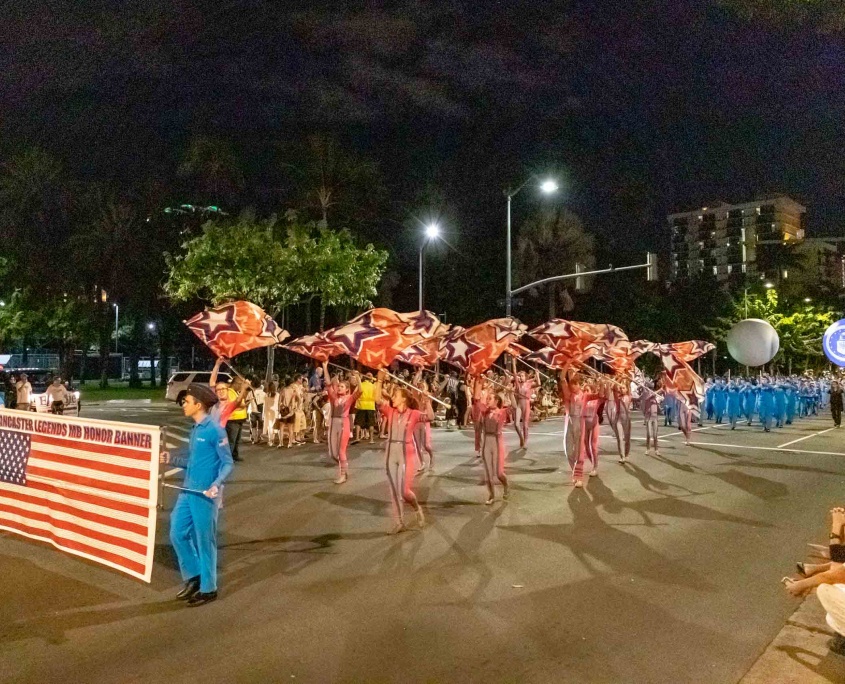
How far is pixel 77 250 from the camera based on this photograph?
43.2 metres

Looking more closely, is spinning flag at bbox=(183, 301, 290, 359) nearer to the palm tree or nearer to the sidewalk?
the sidewalk

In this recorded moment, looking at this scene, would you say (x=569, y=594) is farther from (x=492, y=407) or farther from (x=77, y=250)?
(x=77, y=250)

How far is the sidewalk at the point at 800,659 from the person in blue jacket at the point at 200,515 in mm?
3968

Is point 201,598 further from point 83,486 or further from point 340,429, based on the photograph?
point 340,429

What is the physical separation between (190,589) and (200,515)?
616mm

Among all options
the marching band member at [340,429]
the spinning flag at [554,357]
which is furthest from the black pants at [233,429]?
the spinning flag at [554,357]

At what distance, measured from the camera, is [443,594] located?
641 cm

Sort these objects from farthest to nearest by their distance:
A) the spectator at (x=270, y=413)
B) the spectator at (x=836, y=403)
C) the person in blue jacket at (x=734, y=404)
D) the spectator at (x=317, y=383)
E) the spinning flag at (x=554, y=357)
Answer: the spectator at (x=836, y=403) → the person in blue jacket at (x=734, y=404) → the spectator at (x=317, y=383) → the spectator at (x=270, y=413) → the spinning flag at (x=554, y=357)

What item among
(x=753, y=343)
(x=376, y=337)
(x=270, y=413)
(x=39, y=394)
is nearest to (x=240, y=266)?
(x=39, y=394)

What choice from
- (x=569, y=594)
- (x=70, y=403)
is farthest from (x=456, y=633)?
(x=70, y=403)

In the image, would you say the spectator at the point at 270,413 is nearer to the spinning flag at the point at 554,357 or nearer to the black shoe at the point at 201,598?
the spinning flag at the point at 554,357

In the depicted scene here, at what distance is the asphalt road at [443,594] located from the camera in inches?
196

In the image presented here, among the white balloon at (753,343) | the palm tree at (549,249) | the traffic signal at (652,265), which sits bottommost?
the white balloon at (753,343)

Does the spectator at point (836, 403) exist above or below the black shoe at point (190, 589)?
above
